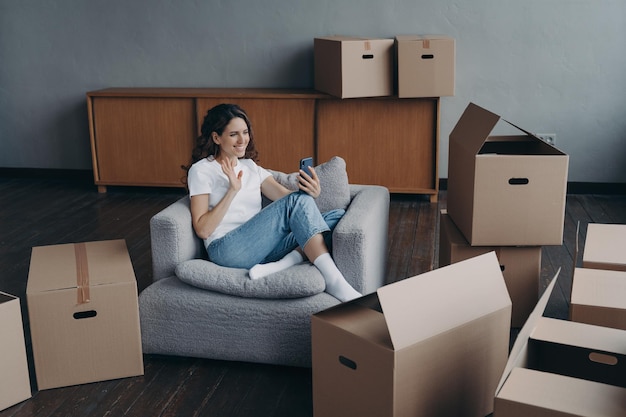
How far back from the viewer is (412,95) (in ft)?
15.3

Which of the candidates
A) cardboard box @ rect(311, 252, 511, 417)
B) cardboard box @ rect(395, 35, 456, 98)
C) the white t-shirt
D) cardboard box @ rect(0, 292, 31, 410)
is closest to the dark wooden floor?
cardboard box @ rect(0, 292, 31, 410)

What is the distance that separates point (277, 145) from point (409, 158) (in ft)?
2.93

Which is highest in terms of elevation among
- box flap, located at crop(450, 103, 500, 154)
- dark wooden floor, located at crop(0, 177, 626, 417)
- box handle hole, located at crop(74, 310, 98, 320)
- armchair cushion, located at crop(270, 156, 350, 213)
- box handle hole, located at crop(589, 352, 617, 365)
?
box flap, located at crop(450, 103, 500, 154)

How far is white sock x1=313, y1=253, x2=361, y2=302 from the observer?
2.62 meters

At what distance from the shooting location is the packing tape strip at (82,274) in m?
2.52

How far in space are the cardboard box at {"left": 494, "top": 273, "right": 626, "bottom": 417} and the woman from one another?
79cm

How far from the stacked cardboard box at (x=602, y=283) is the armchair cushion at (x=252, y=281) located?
2.83ft

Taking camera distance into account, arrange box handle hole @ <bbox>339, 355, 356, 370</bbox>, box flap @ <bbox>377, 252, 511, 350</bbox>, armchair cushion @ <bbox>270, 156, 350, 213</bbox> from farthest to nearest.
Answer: armchair cushion @ <bbox>270, 156, 350, 213</bbox>
box handle hole @ <bbox>339, 355, 356, 370</bbox>
box flap @ <bbox>377, 252, 511, 350</bbox>

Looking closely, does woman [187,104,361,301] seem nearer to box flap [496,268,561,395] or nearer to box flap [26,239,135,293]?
box flap [26,239,135,293]

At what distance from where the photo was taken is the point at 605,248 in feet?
8.69

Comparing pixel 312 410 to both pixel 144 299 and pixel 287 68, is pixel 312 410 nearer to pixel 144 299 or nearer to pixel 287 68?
pixel 144 299

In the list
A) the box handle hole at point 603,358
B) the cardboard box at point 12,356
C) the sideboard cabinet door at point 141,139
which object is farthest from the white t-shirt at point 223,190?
the sideboard cabinet door at point 141,139

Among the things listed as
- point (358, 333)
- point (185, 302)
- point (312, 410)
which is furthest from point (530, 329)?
point (185, 302)

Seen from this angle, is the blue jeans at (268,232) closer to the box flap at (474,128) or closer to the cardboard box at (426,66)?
the box flap at (474,128)
